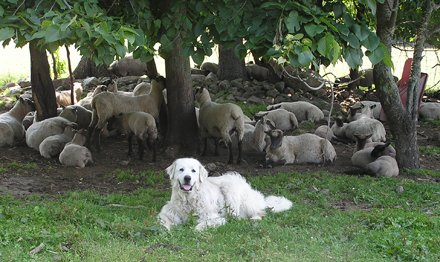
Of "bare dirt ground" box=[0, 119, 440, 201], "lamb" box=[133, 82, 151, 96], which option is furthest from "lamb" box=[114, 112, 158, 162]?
"lamb" box=[133, 82, 151, 96]

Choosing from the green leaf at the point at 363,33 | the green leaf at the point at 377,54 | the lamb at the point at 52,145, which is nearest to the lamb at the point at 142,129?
the lamb at the point at 52,145

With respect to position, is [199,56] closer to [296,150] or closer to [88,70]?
[296,150]

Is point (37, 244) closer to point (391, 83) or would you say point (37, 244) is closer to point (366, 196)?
point (366, 196)

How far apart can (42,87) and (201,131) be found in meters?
4.46

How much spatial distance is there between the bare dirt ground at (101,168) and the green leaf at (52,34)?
3381 mm

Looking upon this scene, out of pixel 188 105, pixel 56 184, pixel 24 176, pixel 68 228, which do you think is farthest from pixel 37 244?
pixel 188 105

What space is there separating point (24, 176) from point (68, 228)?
379 centimetres

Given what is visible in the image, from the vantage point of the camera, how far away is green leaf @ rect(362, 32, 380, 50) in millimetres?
5211

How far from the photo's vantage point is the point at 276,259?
4367 millimetres

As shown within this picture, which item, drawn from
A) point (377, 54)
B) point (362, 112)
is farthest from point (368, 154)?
point (377, 54)

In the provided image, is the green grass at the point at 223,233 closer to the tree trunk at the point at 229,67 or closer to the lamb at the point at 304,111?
the lamb at the point at 304,111

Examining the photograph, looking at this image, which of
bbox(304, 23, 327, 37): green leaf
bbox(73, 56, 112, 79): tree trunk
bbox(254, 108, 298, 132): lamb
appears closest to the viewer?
bbox(304, 23, 327, 37): green leaf

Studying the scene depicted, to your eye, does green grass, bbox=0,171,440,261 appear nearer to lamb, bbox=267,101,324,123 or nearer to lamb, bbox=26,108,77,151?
lamb, bbox=26,108,77,151

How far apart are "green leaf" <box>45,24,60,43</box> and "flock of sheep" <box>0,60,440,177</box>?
4.86 meters
